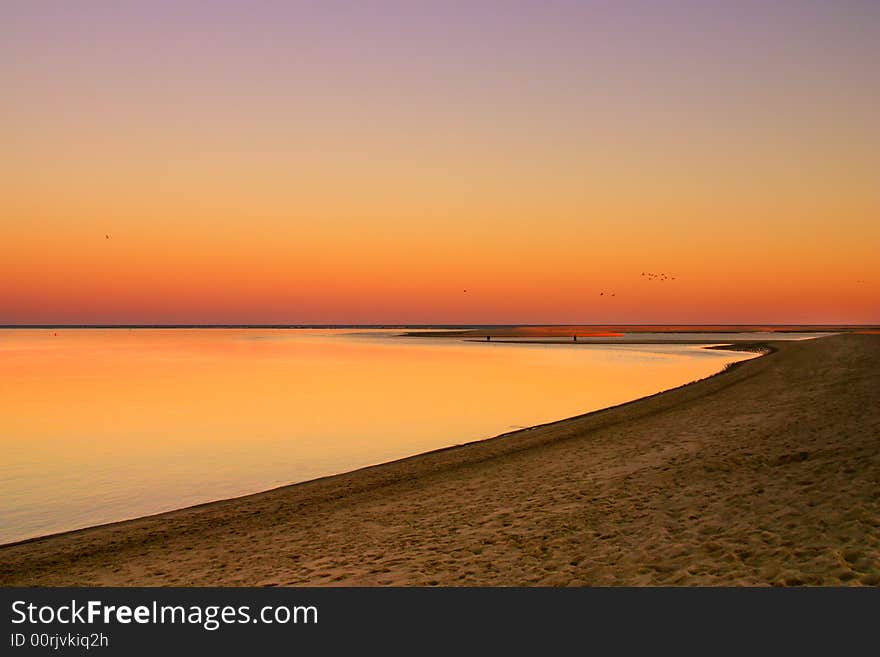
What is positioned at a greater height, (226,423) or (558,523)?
(226,423)

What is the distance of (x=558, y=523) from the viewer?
11.8m

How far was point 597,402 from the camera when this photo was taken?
37.8m

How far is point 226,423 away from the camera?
3272 centimetres

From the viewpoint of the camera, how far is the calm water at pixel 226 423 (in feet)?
63.9

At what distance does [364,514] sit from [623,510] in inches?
229

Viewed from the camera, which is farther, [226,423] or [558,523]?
[226,423]

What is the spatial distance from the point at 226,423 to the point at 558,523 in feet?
81.8

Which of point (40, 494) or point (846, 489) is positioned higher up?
point (846, 489)

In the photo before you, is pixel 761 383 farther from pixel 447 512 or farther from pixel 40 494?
pixel 40 494

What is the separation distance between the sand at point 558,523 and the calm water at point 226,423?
3.22 metres

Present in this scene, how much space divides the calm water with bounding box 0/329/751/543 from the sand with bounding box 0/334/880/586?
3.22 meters

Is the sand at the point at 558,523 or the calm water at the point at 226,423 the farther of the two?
the calm water at the point at 226,423

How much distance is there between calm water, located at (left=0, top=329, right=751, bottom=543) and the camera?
19.5m
